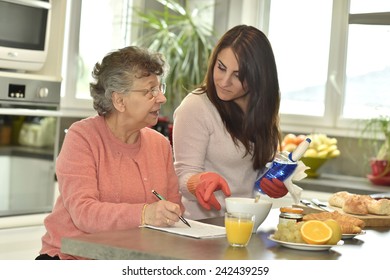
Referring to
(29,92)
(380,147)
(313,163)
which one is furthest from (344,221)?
(380,147)

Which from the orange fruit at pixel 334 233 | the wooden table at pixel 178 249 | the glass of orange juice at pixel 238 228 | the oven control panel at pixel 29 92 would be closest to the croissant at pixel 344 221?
the wooden table at pixel 178 249

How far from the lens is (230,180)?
288 cm

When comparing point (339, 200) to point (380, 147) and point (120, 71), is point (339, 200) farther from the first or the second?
point (380, 147)

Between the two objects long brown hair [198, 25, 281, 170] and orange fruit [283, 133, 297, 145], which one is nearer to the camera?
long brown hair [198, 25, 281, 170]

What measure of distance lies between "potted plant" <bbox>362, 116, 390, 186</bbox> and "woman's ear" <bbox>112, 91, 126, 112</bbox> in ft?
8.96

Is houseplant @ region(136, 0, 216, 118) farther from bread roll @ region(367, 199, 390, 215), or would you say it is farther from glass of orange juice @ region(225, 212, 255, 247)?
glass of orange juice @ region(225, 212, 255, 247)

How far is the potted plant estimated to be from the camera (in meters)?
4.85

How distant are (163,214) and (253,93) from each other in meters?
0.83

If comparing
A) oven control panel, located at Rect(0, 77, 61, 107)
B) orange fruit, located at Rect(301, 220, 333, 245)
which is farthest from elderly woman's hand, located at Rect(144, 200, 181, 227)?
oven control panel, located at Rect(0, 77, 61, 107)

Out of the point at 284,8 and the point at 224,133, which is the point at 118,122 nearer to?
the point at 224,133

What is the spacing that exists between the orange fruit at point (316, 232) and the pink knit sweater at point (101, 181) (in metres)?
0.47
